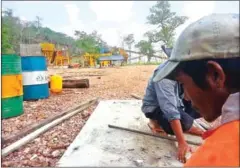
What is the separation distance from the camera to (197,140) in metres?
2.81

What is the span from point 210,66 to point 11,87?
3762 millimetres

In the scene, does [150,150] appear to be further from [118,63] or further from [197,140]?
[118,63]

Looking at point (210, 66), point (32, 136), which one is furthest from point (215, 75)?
point (32, 136)

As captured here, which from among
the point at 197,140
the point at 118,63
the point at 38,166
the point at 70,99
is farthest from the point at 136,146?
the point at 118,63

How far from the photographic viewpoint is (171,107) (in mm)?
2508

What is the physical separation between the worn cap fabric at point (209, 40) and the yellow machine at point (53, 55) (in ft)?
58.1

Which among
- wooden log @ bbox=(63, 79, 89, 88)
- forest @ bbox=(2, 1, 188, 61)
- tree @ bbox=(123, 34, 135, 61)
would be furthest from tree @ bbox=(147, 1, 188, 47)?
wooden log @ bbox=(63, 79, 89, 88)

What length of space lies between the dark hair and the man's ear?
0.5 inches

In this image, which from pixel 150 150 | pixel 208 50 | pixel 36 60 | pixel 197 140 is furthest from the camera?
pixel 36 60

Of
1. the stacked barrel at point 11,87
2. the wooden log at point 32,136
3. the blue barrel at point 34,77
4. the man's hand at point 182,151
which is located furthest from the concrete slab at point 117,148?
the blue barrel at point 34,77

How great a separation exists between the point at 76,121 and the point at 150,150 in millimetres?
1655

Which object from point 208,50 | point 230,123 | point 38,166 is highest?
point 208,50

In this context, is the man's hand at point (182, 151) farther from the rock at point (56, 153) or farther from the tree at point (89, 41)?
the tree at point (89, 41)

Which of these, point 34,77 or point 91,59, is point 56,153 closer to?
point 34,77
